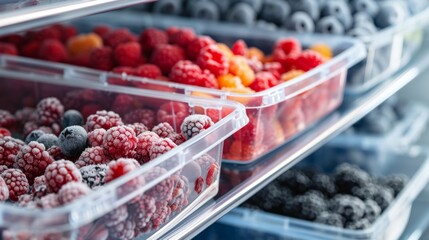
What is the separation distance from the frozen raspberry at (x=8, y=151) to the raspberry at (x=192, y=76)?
0.46 m

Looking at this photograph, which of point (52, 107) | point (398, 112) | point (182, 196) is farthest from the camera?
point (398, 112)

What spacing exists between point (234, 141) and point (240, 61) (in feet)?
0.90

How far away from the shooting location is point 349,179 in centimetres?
198

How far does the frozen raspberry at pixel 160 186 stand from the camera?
0.94 metres

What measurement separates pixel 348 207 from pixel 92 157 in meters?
0.95

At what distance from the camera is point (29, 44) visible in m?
1.82

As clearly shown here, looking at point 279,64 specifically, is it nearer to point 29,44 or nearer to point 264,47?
point 264,47

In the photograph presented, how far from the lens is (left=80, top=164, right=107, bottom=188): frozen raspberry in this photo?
964 mm

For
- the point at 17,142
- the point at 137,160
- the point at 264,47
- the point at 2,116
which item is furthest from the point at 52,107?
the point at 264,47

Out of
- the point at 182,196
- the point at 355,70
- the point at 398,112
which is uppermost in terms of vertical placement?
the point at 182,196

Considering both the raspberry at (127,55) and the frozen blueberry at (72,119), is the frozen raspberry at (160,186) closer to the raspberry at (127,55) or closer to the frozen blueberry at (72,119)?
the frozen blueberry at (72,119)

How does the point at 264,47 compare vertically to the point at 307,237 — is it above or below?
above

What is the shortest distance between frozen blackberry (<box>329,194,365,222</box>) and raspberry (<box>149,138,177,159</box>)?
853 mm

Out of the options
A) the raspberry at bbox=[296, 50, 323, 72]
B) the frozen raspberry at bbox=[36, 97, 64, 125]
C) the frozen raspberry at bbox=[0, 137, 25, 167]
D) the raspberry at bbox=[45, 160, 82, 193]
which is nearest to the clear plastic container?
the raspberry at bbox=[296, 50, 323, 72]
